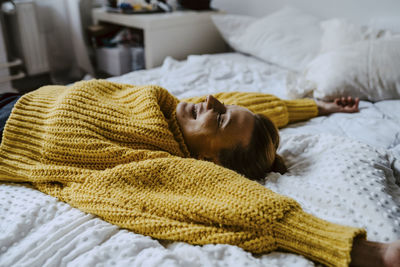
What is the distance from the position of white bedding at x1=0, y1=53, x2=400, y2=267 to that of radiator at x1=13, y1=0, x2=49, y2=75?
6.32 ft

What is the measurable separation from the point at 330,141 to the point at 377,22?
3.44ft

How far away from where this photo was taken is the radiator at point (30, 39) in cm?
223

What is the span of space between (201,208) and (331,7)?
171cm

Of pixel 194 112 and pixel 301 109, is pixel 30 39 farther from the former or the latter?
pixel 301 109

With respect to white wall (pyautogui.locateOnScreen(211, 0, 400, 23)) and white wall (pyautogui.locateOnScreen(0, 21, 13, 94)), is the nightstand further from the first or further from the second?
white wall (pyautogui.locateOnScreen(0, 21, 13, 94))

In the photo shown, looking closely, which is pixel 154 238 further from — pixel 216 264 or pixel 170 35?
pixel 170 35

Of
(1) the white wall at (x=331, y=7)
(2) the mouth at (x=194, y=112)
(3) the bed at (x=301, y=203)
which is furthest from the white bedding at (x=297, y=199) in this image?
(1) the white wall at (x=331, y=7)

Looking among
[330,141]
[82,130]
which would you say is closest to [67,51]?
[82,130]

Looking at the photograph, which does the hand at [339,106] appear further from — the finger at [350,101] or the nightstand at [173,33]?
the nightstand at [173,33]

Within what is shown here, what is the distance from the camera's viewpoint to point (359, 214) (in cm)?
67

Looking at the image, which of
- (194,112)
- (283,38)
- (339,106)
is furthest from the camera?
(283,38)

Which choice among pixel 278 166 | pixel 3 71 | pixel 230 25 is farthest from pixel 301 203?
pixel 3 71

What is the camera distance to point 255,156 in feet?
2.67

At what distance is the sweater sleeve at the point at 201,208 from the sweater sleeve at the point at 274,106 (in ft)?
1.45
